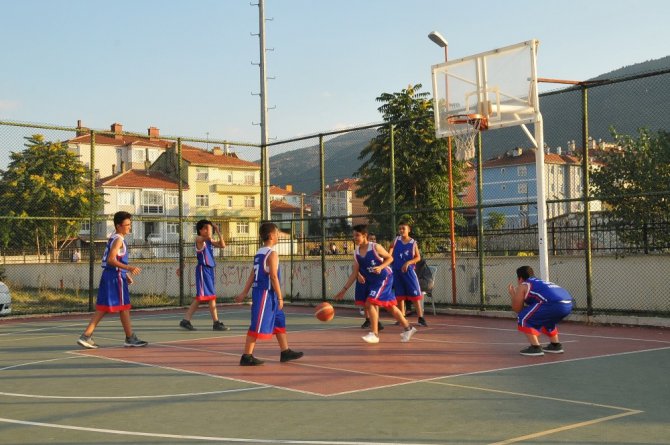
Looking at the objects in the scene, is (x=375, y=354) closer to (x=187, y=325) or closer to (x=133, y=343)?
(x=133, y=343)

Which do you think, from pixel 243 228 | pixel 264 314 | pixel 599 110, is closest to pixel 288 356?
pixel 264 314

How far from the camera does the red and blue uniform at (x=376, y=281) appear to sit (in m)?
12.8

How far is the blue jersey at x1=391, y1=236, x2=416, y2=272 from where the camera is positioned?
14812 millimetres

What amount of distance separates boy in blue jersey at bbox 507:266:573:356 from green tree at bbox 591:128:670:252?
651 cm

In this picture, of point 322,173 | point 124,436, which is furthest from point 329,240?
point 124,436

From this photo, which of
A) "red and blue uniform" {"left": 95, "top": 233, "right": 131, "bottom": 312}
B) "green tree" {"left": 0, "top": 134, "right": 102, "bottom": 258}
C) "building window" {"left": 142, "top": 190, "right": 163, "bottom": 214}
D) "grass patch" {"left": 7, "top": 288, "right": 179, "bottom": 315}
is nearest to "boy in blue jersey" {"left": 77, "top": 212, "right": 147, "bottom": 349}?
"red and blue uniform" {"left": 95, "top": 233, "right": 131, "bottom": 312}

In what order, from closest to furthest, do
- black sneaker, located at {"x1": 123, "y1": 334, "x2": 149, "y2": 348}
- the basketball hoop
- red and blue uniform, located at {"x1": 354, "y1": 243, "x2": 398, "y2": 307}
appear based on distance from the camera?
black sneaker, located at {"x1": 123, "y1": 334, "x2": 149, "y2": 348}
red and blue uniform, located at {"x1": 354, "y1": 243, "x2": 398, "y2": 307}
the basketball hoop

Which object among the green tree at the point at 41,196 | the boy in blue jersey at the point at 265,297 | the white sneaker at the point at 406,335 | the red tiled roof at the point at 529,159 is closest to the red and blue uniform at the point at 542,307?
the white sneaker at the point at 406,335

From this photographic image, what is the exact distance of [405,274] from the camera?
14.9 m

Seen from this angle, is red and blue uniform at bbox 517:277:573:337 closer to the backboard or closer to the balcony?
the backboard

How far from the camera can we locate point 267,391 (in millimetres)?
8539

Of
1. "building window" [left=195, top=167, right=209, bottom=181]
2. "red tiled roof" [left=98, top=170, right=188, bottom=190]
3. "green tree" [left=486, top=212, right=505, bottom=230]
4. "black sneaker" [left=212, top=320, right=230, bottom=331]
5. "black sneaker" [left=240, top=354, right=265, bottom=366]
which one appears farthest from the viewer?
"building window" [left=195, top=167, right=209, bottom=181]

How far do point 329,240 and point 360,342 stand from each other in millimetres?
8404

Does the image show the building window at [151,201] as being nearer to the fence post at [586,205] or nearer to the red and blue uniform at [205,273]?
the red and blue uniform at [205,273]
